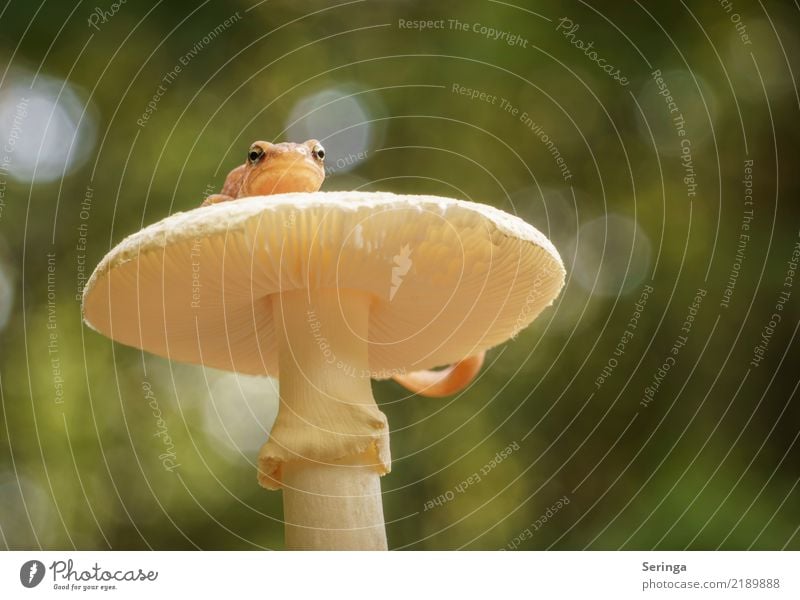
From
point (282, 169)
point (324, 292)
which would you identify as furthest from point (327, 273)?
point (282, 169)

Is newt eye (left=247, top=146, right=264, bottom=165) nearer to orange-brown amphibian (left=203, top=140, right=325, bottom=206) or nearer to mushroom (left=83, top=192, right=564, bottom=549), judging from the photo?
orange-brown amphibian (left=203, top=140, right=325, bottom=206)

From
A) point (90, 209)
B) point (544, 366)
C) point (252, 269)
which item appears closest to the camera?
point (252, 269)

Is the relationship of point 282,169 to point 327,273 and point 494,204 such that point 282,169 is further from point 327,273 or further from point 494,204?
point 494,204

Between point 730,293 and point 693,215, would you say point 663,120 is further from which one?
point 730,293

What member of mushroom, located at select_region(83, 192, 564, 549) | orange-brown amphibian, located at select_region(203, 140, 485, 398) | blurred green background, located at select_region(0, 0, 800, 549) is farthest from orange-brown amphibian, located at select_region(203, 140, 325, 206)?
blurred green background, located at select_region(0, 0, 800, 549)

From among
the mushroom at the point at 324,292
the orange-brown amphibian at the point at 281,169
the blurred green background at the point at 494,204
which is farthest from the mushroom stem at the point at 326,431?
the blurred green background at the point at 494,204
